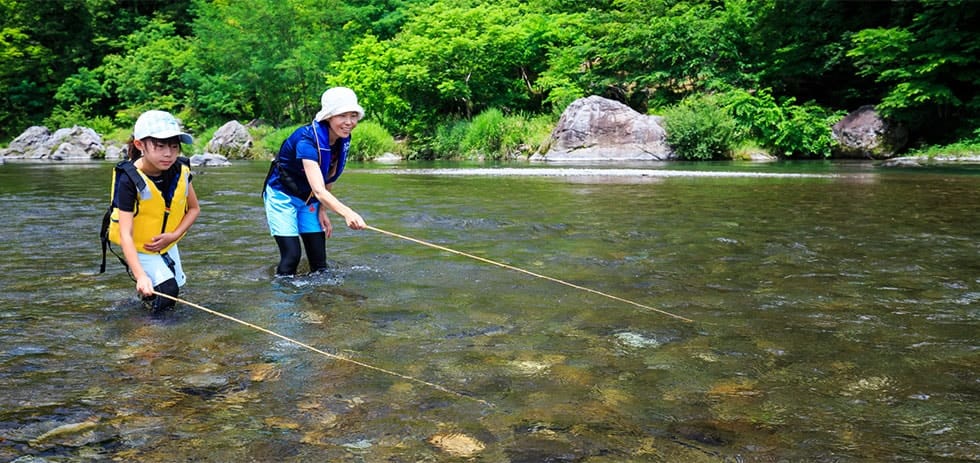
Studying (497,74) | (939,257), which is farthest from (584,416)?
(497,74)

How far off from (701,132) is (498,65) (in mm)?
13004

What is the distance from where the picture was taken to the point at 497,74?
35.6 metres

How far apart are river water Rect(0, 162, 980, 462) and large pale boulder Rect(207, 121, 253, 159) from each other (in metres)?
32.4

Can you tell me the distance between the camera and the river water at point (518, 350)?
2.83m

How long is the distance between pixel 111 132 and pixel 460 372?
5448cm

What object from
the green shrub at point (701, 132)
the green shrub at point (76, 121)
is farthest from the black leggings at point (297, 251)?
the green shrub at point (76, 121)

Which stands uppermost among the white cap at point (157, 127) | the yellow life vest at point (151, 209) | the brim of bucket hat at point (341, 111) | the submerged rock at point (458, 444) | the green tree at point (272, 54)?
the green tree at point (272, 54)

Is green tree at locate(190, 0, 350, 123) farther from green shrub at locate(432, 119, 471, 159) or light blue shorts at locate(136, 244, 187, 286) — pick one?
light blue shorts at locate(136, 244, 187, 286)

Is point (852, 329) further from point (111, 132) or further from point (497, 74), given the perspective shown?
point (111, 132)

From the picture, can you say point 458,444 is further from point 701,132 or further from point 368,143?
point 368,143

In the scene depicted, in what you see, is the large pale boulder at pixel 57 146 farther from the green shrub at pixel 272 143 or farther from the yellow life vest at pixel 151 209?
the yellow life vest at pixel 151 209

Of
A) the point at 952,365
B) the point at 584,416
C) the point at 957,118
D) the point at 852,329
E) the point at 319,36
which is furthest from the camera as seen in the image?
the point at 319,36

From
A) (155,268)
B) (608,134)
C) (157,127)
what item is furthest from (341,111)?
(608,134)

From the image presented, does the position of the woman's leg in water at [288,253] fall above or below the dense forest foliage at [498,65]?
below
